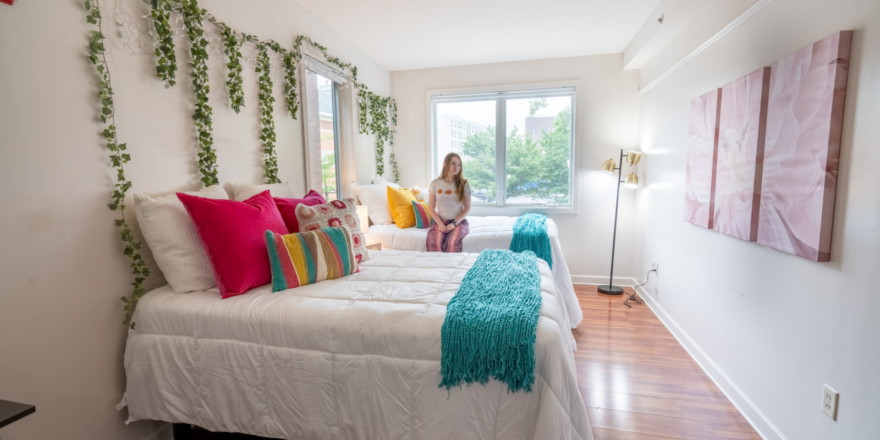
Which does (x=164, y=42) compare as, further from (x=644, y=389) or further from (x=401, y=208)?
(x=644, y=389)

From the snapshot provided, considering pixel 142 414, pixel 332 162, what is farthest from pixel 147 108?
pixel 332 162

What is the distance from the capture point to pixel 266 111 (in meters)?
2.57

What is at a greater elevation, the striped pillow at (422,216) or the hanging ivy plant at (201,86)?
the hanging ivy plant at (201,86)

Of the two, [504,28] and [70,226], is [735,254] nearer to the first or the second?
[504,28]

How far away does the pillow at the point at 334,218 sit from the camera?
212 cm

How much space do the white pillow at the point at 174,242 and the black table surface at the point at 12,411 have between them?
0.73 meters

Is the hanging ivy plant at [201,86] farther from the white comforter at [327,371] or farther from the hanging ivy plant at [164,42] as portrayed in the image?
the white comforter at [327,371]

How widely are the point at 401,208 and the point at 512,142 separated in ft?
5.79

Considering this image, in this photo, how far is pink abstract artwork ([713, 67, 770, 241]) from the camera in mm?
1943

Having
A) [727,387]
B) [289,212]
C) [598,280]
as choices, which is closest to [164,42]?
[289,212]

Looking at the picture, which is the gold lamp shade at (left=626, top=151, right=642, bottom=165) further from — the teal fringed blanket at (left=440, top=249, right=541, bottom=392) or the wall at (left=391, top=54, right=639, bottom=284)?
the teal fringed blanket at (left=440, top=249, right=541, bottom=392)

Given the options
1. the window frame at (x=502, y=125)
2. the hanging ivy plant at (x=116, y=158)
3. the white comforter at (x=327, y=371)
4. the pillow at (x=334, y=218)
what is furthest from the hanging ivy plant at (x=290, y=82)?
the window frame at (x=502, y=125)

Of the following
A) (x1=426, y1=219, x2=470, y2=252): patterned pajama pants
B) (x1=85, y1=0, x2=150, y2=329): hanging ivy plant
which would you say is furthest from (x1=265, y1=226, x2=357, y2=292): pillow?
(x1=426, y1=219, x2=470, y2=252): patterned pajama pants

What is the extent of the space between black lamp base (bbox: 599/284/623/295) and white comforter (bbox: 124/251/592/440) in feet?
8.59
